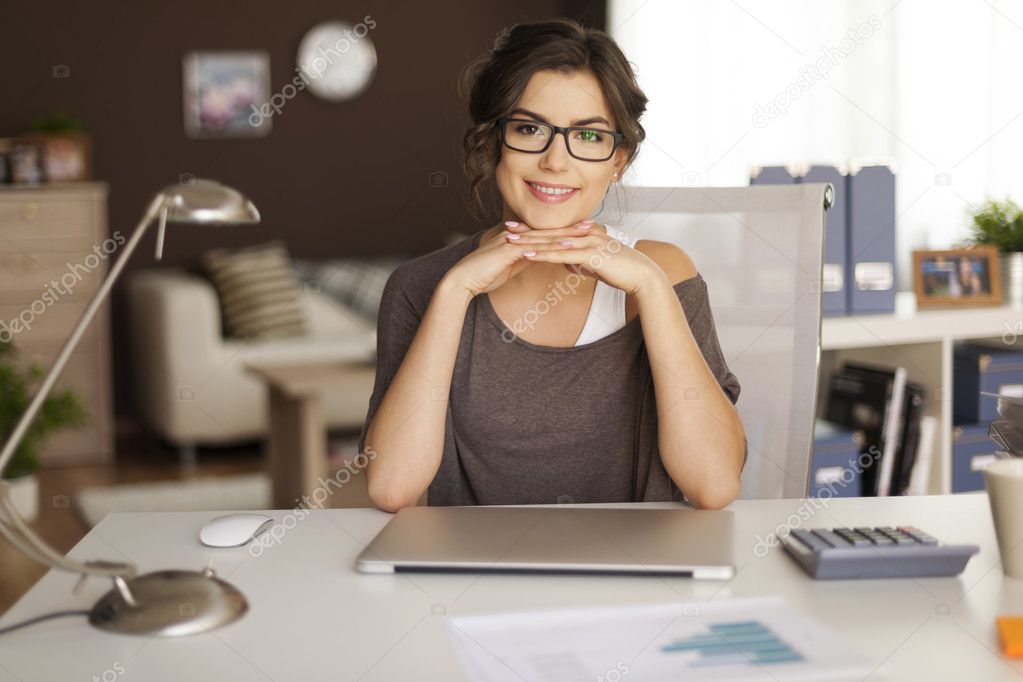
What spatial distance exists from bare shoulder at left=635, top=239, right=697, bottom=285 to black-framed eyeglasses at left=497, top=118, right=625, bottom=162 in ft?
0.51

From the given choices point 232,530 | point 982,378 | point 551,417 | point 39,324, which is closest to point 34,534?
point 232,530

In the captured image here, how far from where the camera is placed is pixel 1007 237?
2.81 metres

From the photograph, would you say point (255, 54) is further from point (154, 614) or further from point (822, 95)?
point (154, 614)

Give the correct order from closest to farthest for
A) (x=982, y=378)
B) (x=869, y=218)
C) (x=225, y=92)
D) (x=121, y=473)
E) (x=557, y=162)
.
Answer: (x=557, y=162)
(x=869, y=218)
(x=982, y=378)
(x=121, y=473)
(x=225, y=92)

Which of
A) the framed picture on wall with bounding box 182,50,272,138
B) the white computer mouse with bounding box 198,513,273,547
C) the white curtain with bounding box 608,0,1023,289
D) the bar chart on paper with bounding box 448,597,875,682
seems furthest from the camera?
the framed picture on wall with bounding box 182,50,272,138

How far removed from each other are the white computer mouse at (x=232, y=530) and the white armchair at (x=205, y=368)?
3.33 metres

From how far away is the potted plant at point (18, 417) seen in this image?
379 centimetres

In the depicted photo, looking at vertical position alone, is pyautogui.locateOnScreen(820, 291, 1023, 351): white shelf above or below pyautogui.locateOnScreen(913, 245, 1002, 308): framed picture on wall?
below

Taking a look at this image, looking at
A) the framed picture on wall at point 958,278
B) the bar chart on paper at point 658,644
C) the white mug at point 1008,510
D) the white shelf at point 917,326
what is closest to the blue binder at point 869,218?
the white shelf at point 917,326

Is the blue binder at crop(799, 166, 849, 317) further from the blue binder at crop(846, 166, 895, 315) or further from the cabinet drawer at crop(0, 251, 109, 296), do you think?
the cabinet drawer at crop(0, 251, 109, 296)

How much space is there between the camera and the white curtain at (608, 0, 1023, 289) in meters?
3.31

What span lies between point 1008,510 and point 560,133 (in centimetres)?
77

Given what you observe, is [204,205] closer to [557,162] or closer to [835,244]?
[557,162]

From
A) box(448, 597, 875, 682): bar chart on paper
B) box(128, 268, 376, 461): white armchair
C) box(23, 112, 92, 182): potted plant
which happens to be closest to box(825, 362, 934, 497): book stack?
box(448, 597, 875, 682): bar chart on paper
